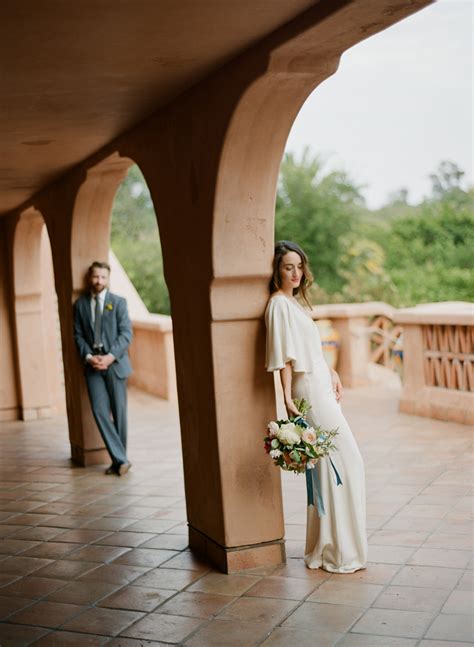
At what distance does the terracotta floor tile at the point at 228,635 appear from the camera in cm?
463

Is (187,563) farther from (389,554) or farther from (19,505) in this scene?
(19,505)

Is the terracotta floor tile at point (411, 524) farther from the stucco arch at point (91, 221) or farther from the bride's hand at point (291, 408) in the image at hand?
the stucco arch at point (91, 221)

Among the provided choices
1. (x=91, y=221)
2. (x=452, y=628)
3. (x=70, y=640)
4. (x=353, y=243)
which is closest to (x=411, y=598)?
(x=452, y=628)

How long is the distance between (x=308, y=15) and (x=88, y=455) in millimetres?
Answer: 6046

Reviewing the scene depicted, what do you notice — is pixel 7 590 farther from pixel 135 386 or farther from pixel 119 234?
pixel 119 234

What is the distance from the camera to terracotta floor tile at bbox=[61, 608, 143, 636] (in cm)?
493

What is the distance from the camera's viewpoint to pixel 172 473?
8.80 metres

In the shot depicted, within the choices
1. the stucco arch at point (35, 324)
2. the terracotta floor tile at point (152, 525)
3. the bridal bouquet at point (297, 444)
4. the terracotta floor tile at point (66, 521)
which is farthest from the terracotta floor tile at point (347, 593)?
the stucco arch at point (35, 324)

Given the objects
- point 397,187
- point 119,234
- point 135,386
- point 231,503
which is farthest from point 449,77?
point 231,503

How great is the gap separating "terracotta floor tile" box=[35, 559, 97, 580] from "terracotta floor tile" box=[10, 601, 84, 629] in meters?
0.50

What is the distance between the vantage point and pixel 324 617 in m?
4.84

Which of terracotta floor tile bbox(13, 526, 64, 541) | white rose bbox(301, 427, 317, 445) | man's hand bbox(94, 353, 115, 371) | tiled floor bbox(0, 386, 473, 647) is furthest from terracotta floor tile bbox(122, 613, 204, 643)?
man's hand bbox(94, 353, 115, 371)

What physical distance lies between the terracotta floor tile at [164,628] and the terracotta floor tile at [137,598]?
18 cm

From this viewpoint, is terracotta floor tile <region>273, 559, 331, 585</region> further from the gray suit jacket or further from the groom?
the gray suit jacket
